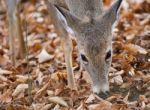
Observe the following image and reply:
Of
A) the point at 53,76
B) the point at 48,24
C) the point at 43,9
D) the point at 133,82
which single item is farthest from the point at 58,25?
the point at 43,9

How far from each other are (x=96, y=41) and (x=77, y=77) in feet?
4.52

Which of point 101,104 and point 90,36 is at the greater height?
point 90,36

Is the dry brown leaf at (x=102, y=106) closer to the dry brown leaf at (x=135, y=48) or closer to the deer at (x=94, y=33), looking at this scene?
the deer at (x=94, y=33)

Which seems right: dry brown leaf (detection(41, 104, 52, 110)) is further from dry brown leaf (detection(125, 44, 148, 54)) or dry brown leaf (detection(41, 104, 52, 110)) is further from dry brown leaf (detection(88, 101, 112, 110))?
dry brown leaf (detection(125, 44, 148, 54))

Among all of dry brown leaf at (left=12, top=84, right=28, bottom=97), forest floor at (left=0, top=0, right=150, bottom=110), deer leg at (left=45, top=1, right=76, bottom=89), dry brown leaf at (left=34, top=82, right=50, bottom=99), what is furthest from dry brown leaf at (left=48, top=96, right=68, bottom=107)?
dry brown leaf at (left=12, top=84, right=28, bottom=97)

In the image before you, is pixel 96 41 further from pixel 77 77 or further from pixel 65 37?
pixel 77 77

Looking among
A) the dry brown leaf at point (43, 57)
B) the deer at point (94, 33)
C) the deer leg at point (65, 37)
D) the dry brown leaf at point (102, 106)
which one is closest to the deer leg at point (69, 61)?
the deer leg at point (65, 37)

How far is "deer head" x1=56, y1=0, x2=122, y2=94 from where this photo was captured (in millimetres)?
6184

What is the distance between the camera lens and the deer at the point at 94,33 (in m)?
6.20

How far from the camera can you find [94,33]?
20.4 feet

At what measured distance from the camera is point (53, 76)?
24.3 feet

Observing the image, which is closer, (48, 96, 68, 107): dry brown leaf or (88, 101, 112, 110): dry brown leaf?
(88, 101, 112, 110): dry brown leaf

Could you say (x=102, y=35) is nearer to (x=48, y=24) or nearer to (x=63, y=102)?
(x=63, y=102)

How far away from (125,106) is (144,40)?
218 cm
